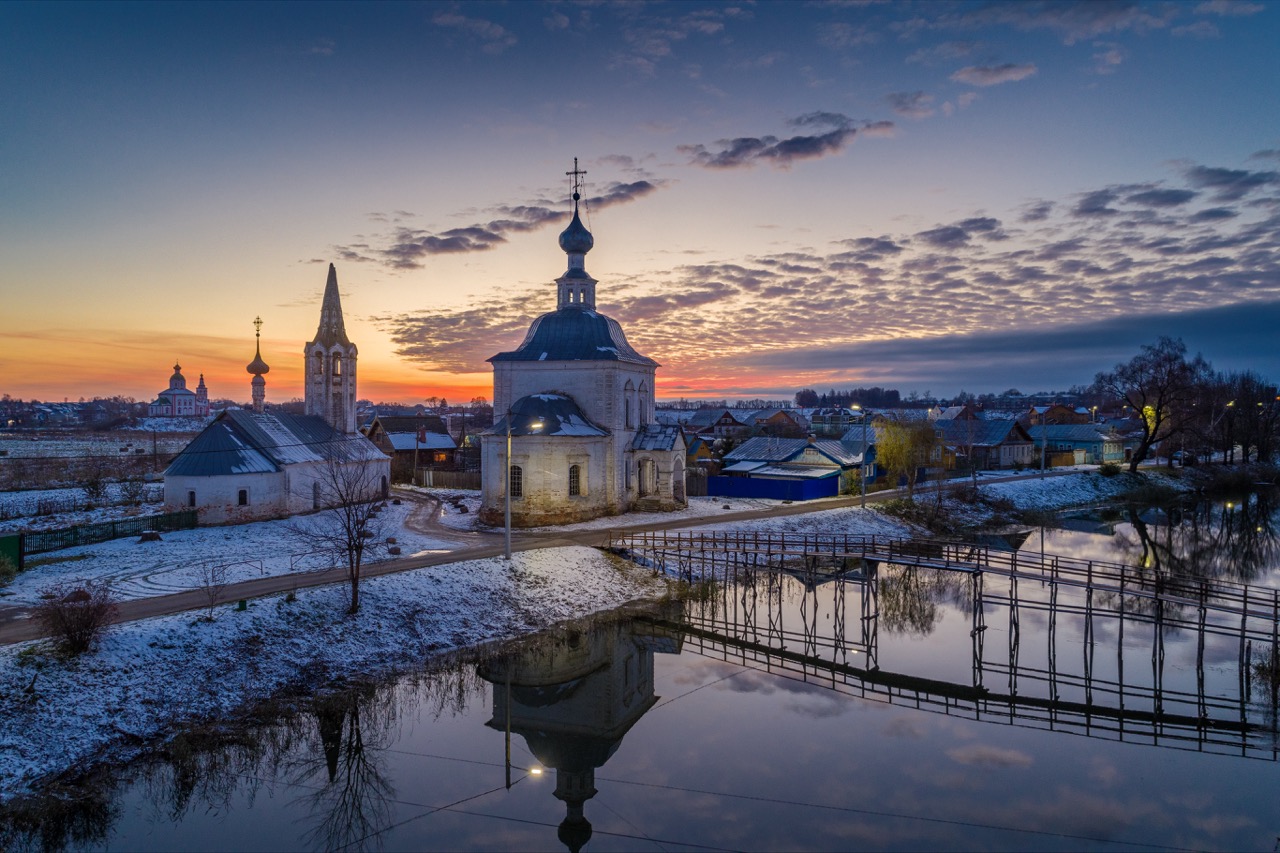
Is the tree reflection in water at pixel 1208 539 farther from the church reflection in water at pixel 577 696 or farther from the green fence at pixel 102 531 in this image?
the green fence at pixel 102 531

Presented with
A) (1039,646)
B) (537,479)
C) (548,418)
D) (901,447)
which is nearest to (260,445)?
(537,479)

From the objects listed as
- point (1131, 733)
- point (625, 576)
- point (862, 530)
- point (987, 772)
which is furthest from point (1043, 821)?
point (862, 530)

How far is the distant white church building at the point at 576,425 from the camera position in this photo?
132 ft

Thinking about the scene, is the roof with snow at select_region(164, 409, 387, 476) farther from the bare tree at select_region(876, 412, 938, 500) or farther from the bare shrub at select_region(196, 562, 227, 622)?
the bare tree at select_region(876, 412, 938, 500)

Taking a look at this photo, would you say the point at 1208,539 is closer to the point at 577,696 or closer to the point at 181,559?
the point at 577,696

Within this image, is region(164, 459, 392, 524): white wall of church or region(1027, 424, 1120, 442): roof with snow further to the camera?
region(1027, 424, 1120, 442): roof with snow

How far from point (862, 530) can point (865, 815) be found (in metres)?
30.8

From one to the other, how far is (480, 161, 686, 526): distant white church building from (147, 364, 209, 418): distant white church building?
409 feet

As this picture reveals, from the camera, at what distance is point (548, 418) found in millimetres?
41125

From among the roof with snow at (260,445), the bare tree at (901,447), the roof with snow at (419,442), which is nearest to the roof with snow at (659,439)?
the roof with snow at (260,445)

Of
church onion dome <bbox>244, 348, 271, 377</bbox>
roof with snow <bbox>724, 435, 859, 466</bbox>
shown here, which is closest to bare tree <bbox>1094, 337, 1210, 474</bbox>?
roof with snow <bbox>724, 435, 859, 466</bbox>

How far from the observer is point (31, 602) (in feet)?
75.2

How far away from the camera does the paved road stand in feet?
70.3

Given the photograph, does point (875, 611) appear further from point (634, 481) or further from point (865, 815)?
point (634, 481)
